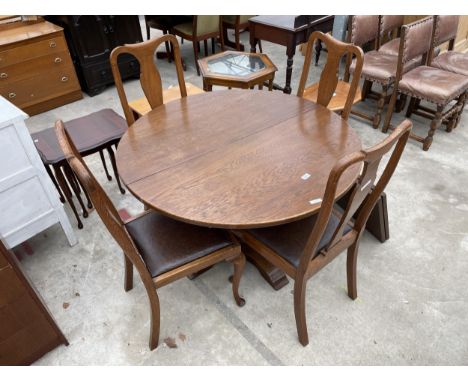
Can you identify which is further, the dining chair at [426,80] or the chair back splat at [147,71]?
the dining chair at [426,80]

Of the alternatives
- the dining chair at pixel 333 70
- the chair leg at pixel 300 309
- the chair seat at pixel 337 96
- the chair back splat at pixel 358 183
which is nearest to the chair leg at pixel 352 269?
the chair back splat at pixel 358 183

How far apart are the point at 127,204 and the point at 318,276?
1352 millimetres

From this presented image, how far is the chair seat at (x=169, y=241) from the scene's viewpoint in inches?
Answer: 57.6

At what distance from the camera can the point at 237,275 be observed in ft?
5.53

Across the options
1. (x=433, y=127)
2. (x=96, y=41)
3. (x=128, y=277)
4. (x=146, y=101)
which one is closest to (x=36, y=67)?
(x=96, y=41)

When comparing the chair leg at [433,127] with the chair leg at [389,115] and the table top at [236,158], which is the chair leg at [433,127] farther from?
the table top at [236,158]

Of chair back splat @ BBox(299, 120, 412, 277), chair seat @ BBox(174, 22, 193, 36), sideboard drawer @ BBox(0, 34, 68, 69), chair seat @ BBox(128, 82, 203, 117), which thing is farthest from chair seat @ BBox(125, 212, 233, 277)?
A: chair seat @ BBox(174, 22, 193, 36)

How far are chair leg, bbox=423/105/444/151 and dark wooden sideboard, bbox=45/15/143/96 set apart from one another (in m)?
3.02

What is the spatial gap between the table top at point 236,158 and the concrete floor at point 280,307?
71 centimetres

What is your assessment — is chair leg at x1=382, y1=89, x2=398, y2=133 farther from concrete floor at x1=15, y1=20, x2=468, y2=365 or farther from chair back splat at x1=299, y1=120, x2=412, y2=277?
chair back splat at x1=299, y1=120, x2=412, y2=277

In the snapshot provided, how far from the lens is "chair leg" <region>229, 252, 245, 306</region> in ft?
5.36

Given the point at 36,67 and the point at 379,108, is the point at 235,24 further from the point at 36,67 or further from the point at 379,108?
the point at 36,67

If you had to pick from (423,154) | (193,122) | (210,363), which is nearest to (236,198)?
(193,122)

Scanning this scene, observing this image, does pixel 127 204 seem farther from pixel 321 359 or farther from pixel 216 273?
pixel 321 359
